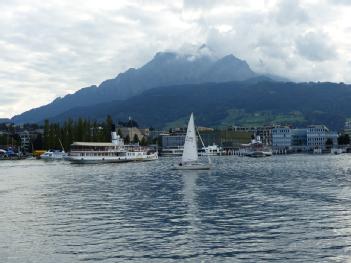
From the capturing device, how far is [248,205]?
55.2 metres

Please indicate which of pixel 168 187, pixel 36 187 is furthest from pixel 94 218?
pixel 36 187

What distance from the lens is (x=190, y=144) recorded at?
122438 mm

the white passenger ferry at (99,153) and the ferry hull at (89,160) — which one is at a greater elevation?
the white passenger ferry at (99,153)

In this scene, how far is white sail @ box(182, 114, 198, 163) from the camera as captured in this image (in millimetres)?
119906

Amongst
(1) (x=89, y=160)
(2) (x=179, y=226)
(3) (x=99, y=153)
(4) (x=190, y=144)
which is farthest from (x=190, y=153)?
(2) (x=179, y=226)

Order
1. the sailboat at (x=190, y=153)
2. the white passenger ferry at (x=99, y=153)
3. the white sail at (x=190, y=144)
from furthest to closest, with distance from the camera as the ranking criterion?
the white passenger ferry at (x=99, y=153)
the sailboat at (x=190, y=153)
the white sail at (x=190, y=144)

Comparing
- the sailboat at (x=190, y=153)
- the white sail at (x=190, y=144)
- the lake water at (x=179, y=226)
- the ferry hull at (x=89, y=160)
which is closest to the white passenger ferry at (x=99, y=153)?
the ferry hull at (x=89, y=160)

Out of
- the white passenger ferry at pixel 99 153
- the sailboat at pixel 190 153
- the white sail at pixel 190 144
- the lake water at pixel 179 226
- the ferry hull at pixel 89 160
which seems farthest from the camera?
the white passenger ferry at pixel 99 153

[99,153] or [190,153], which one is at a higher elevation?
[190,153]

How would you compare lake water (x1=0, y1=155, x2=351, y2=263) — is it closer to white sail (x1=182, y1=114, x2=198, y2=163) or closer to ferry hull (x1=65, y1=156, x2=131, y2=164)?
white sail (x1=182, y1=114, x2=198, y2=163)

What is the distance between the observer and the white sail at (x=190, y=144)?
393 feet

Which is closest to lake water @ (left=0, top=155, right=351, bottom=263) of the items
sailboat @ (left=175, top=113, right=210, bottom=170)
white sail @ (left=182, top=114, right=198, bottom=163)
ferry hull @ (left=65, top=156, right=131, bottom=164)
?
white sail @ (left=182, top=114, right=198, bottom=163)

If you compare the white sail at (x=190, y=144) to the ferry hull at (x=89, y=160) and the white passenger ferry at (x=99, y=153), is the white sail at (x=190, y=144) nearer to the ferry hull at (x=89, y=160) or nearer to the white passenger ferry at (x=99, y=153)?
the white passenger ferry at (x=99, y=153)

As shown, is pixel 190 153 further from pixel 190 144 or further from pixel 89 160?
pixel 89 160
